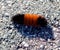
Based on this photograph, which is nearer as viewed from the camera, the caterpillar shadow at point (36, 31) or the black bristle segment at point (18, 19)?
the caterpillar shadow at point (36, 31)

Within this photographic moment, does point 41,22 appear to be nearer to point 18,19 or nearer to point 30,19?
point 30,19

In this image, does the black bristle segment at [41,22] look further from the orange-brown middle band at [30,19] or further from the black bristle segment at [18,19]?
the black bristle segment at [18,19]

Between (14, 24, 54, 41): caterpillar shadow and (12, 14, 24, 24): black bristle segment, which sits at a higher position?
(12, 14, 24, 24): black bristle segment

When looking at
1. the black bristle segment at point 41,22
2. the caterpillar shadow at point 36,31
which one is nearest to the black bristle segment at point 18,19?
the caterpillar shadow at point 36,31

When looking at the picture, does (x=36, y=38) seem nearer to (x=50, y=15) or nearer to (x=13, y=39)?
(x=13, y=39)

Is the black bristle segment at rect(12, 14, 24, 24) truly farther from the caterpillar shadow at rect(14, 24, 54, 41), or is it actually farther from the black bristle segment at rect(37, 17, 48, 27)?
the black bristle segment at rect(37, 17, 48, 27)

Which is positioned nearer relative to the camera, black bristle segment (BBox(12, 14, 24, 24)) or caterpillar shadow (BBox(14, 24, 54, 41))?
caterpillar shadow (BBox(14, 24, 54, 41))

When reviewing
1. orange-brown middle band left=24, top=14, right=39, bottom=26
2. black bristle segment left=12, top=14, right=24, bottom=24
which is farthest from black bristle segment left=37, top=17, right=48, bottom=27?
black bristle segment left=12, top=14, right=24, bottom=24

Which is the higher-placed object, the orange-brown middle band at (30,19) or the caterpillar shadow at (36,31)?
the orange-brown middle band at (30,19)

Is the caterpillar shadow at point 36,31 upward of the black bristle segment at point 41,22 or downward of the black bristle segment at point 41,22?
downward

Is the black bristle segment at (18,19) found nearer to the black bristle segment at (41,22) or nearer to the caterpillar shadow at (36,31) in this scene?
the caterpillar shadow at (36,31)
